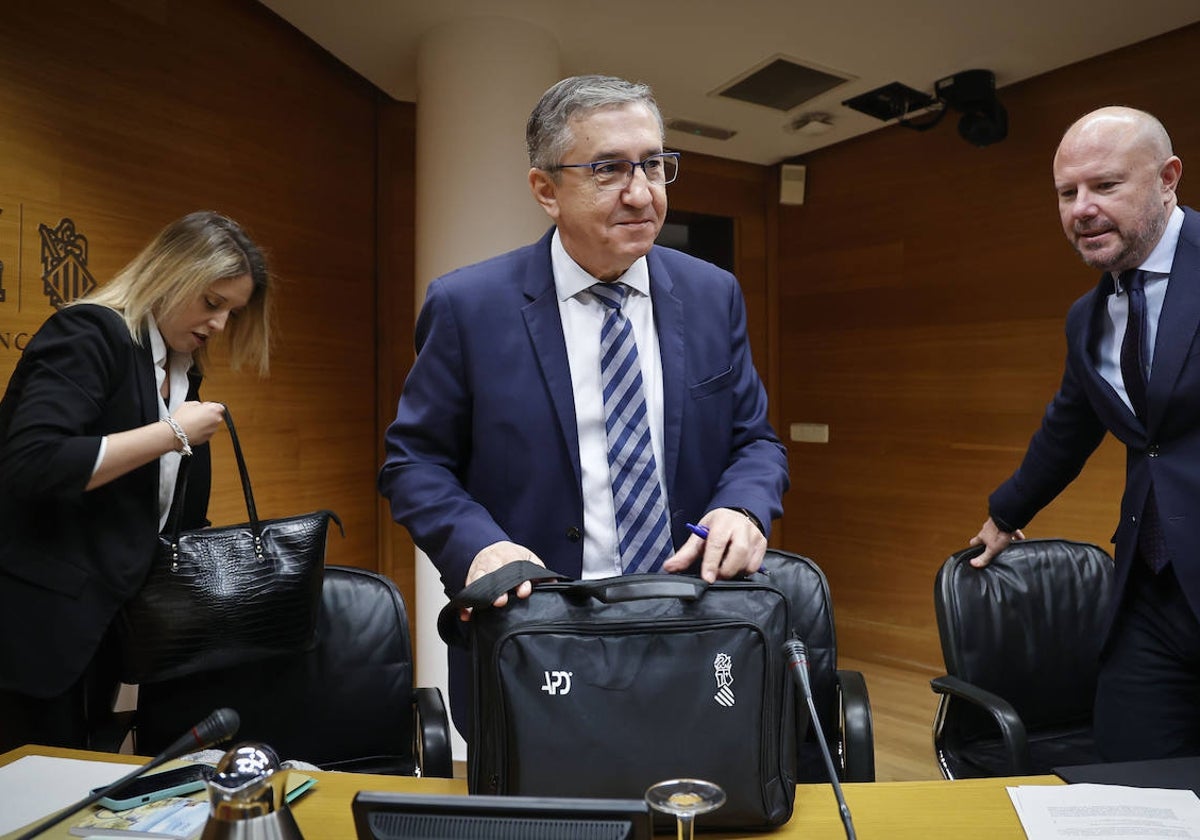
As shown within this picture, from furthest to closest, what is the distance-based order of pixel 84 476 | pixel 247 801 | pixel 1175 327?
pixel 1175 327 < pixel 84 476 < pixel 247 801

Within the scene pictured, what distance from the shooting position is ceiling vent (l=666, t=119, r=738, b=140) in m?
4.54

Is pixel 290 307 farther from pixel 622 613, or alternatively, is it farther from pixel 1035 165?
pixel 1035 165

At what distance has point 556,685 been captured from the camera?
3.31 feet

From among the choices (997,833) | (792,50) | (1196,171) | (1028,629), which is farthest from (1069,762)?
(792,50)

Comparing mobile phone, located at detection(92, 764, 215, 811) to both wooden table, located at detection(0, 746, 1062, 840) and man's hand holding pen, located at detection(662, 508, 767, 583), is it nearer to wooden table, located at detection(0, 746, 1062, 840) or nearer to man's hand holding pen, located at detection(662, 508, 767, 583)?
wooden table, located at detection(0, 746, 1062, 840)

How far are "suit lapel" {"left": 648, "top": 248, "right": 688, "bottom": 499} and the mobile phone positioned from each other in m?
0.82

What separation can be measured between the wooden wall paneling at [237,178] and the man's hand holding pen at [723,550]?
2.05 meters

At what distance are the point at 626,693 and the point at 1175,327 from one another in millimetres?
1449

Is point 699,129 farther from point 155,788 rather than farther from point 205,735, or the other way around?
point 205,735

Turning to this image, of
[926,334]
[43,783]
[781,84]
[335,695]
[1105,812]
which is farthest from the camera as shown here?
[926,334]

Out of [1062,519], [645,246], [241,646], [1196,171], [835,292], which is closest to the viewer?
[645,246]

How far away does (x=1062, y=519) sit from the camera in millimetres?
3904

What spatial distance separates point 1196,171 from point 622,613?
11.6 ft

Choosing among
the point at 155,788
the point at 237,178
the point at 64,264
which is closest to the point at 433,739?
the point at 155,788
